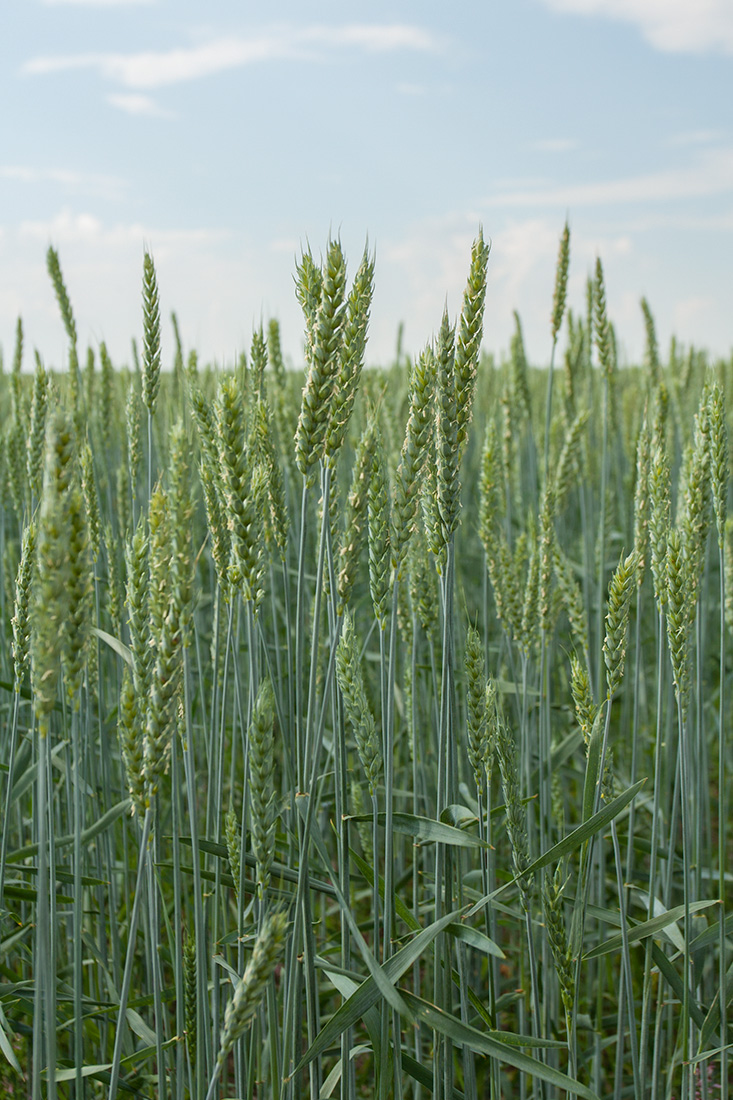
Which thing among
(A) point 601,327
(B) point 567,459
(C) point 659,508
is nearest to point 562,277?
(A) point 601,327

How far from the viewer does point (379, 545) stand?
4.53 ft

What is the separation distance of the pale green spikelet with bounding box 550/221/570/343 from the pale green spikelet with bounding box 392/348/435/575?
1361 mm

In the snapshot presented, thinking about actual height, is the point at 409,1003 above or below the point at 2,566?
below

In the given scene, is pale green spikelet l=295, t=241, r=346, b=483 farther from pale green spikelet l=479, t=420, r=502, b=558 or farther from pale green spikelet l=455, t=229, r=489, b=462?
pale green spikelet l=479, t=420, r=502, b=558

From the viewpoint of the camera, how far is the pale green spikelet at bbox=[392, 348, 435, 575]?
1209 millimetres

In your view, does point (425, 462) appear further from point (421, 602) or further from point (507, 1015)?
point (507, 1015)

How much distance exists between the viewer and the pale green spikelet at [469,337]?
46.8 inches

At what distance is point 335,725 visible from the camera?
4.66 feet

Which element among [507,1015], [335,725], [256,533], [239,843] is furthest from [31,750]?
[507,1015]

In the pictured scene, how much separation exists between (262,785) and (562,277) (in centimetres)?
180

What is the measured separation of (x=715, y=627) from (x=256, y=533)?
10.4 feet

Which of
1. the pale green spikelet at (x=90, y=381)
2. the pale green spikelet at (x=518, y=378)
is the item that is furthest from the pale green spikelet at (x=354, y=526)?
the pale green spikelet at (x=518, y=378)

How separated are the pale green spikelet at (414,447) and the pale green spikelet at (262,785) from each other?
1.01ft

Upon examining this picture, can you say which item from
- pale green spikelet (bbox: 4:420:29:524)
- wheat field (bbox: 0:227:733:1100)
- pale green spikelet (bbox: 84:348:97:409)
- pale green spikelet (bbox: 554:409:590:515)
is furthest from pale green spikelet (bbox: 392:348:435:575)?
pale green spikelet (bbox: 84:348:97:409)
